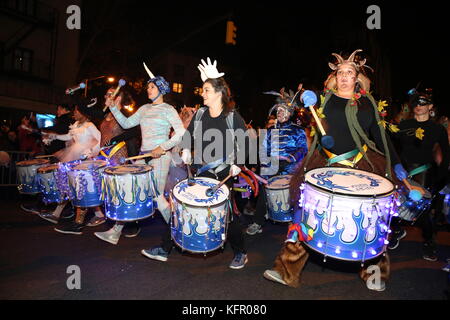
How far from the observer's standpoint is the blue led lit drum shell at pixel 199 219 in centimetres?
298

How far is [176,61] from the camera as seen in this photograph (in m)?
36.7

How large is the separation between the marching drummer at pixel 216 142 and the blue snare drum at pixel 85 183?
1302mm

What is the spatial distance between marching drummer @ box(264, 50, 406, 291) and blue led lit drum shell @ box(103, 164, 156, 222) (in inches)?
68.3

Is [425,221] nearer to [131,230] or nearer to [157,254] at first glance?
[157,254]

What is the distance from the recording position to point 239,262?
3.57 meters

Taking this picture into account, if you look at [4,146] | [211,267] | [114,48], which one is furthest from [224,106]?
[114,48]

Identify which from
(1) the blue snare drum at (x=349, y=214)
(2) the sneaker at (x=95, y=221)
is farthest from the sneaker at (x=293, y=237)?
(2) the sneaker at (x=95, y=221)

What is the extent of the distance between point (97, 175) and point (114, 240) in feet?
3.17

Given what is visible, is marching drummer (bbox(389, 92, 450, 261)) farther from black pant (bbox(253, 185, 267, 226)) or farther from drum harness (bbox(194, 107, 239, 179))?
drum harness (bbox(194, 107, 239, 179))

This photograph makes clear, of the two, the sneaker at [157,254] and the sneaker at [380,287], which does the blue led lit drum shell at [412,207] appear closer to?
the sneaker at [380,287]

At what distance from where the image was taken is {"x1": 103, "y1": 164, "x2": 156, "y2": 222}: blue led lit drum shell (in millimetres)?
3635

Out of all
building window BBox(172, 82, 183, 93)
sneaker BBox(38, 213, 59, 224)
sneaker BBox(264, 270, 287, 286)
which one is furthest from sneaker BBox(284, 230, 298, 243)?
building window BBox(172, 82, 183, 93)

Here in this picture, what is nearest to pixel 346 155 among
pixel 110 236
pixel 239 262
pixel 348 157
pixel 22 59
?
pixel 348 157

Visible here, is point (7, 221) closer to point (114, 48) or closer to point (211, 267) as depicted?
point (211, 267)
